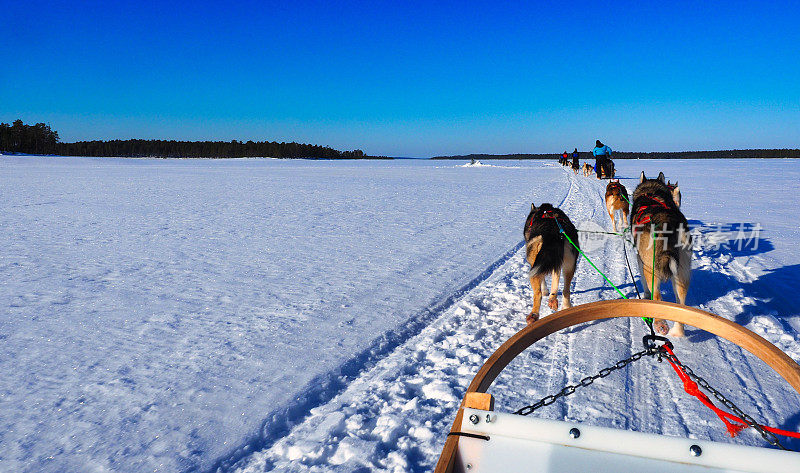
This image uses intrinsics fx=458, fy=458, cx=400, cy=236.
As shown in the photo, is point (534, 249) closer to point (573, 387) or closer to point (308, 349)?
point (308, 349)

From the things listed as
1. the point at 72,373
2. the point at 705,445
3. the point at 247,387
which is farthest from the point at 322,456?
the point at 72,373

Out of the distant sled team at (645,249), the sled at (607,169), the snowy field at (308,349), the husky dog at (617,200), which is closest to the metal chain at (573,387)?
the snowy field at (308,349)

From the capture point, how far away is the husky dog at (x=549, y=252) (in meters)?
3.29

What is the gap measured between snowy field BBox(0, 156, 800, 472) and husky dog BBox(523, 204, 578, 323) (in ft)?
1.01

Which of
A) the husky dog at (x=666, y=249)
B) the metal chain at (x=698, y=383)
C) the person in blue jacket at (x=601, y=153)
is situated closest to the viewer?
the metal chain at (x=698, y=383)

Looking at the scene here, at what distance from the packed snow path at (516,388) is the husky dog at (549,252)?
0.27 metres

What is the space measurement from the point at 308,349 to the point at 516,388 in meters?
1.37

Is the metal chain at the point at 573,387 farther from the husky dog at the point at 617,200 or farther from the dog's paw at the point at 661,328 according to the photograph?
the husky dog at the point at 617,200

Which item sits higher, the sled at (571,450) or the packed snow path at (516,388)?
the sled at (571,450)

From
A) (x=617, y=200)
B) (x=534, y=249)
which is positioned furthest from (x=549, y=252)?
(x=617, y=200)

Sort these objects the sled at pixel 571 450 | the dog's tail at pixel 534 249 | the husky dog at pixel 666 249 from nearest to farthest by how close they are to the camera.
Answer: the sled at pixel 571 450 → the husky dog at pixel 666 249 → the dog's tail at pixel 534 249

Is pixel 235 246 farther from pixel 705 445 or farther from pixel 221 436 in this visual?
pixel 705 445

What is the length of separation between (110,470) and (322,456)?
34.0 inches

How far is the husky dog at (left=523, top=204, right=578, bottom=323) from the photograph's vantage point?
10.8 feet
